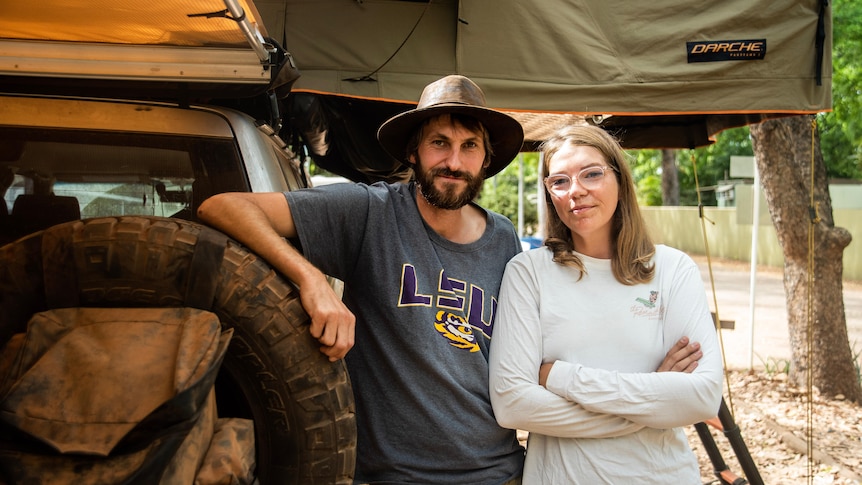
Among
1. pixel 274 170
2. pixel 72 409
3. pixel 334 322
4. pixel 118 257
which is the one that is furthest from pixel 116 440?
pixel 274 170

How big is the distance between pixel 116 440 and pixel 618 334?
1482 mm

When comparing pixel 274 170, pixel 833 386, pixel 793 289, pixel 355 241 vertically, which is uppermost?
pixel 274 170

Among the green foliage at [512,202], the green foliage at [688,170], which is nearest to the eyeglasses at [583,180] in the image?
the green foliage at [512,202]

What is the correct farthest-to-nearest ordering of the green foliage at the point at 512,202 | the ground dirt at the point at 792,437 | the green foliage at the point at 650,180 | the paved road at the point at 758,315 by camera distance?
1. the green foliage at the point at 650,180
2. the green foliage at the point at 512,202
3. the paved road at the point at 758,315
4. the ground dirt at the point at 792,437

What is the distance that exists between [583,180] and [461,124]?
476mm

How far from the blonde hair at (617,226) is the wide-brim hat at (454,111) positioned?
0.19 metres

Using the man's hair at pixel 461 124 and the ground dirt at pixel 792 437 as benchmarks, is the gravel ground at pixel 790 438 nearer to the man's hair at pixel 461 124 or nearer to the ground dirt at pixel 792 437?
the ground dirt at pixel 792 437

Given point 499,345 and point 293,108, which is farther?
point 293,108

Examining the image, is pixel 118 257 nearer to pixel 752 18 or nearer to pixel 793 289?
pixel 752 18

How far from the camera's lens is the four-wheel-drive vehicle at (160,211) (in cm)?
170

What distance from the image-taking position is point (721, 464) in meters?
4.30

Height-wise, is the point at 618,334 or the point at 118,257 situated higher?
the point at 118,257

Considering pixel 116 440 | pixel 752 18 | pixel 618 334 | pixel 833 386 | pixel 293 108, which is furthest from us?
pixel 833 386

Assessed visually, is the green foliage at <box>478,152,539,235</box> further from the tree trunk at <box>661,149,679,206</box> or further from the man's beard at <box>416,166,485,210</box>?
the man's beard at <box>416,166,485,210</box>
